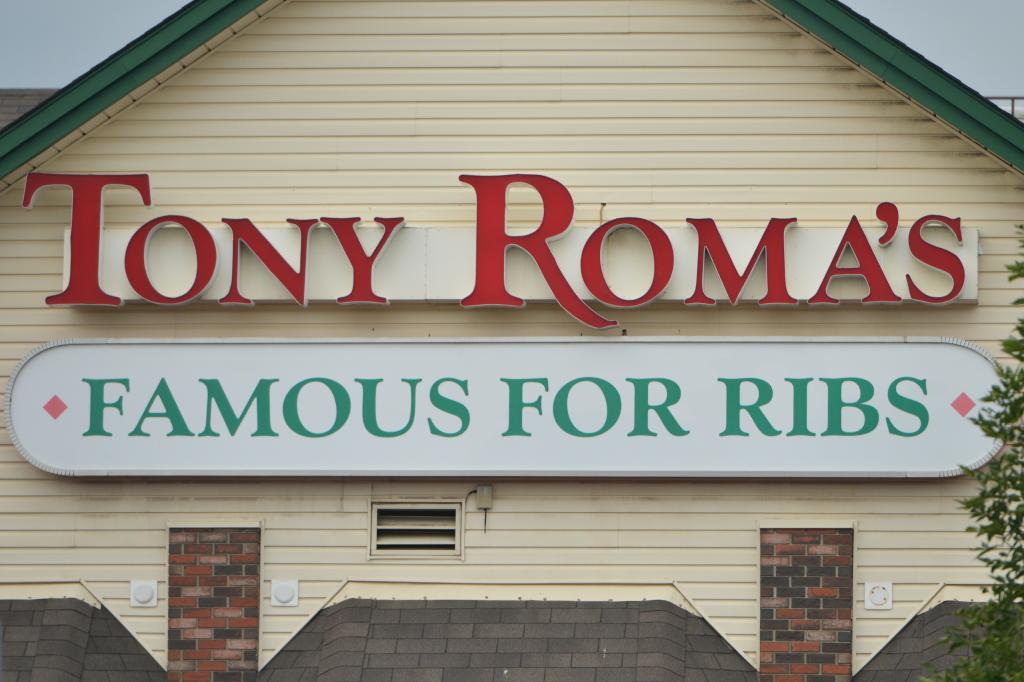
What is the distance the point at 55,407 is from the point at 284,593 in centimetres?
301

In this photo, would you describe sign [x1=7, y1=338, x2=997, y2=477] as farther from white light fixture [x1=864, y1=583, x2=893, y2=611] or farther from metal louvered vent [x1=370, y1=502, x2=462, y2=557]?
white light fixture [x1=864, y1=583, x2=893, y2=611]

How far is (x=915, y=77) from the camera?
14461 millimetres

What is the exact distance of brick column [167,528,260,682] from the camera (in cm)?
1463

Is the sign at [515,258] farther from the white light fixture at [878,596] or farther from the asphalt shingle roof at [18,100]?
the asphalt shingle roof at [18,100]

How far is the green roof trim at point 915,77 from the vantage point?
14367 mm

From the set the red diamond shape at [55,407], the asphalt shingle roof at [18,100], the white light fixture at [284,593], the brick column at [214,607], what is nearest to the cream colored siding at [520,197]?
the white light fixture at [284,593]

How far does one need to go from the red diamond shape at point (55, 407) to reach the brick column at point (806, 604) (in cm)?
722

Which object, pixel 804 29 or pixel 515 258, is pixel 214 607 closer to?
pixel 515 258

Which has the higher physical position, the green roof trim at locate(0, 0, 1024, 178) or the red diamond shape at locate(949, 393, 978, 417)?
the green roof trim at locate(0, 0, 1024, 178)

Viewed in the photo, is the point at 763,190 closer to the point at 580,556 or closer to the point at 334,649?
the point at 580,556

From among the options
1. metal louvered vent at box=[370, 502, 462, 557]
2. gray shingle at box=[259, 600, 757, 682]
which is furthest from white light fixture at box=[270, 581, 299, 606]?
metal louvered vent at box=[370, 502, 462, 557]

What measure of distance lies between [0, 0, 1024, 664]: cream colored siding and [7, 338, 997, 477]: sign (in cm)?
25

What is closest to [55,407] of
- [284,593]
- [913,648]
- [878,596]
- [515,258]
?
[284,593]

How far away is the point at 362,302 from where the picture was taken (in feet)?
48.3
